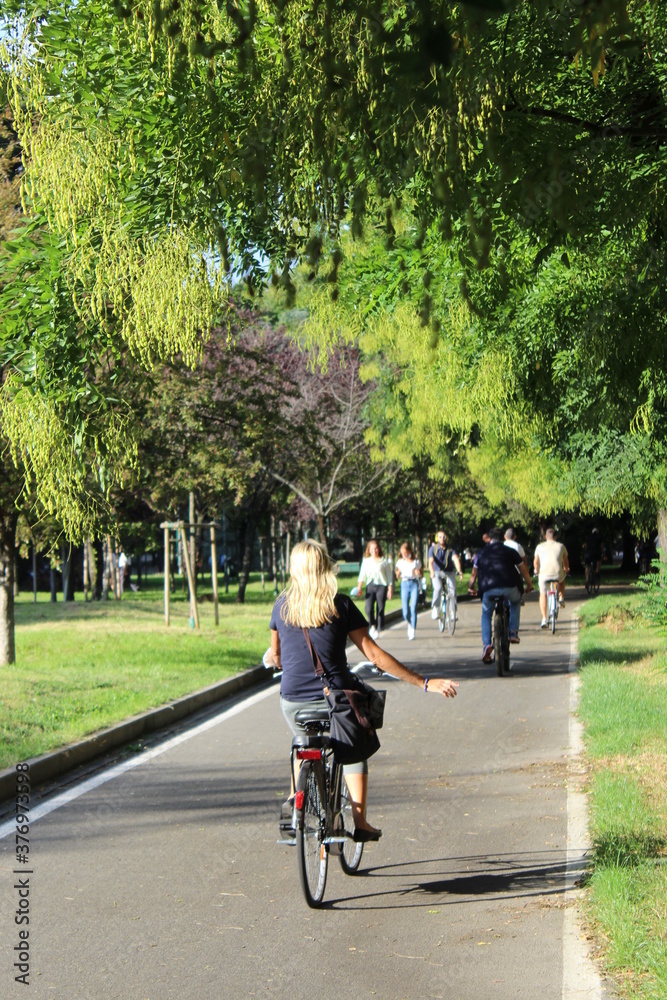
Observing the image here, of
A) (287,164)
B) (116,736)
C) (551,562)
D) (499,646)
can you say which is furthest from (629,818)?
(551,562)

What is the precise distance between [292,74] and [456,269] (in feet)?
14.6

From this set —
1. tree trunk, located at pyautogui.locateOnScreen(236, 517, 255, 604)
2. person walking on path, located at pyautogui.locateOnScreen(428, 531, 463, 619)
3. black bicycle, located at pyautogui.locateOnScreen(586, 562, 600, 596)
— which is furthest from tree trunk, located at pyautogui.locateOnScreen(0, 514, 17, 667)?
black bicycle, located at pyautogui.locateOnScreen(586, 562, 600, 596)

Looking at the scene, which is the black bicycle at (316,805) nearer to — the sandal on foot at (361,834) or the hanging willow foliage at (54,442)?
the sandal on foot at (361,834)

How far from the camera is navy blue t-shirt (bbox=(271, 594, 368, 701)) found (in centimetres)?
615

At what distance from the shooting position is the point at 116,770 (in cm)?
957

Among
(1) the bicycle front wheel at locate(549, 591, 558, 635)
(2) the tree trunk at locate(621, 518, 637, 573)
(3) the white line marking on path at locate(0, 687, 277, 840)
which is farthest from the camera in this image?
(2) the tree trunk at locate(621, 518, 637, 573)

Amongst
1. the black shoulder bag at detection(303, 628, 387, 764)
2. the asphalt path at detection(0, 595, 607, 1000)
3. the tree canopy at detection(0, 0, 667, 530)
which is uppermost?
the tree canopy at detection(0, 0, 667, 530)

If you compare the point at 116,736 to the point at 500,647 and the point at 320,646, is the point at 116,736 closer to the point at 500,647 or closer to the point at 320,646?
the point at 320,646

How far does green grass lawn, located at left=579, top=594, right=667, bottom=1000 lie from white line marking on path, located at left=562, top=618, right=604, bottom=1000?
3.4 inches

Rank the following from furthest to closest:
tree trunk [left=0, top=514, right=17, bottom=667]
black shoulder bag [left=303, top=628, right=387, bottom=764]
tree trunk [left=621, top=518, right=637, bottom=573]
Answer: tree trunk [left=621, top=518, right=637, bottom=573] → tree trunk [left=0, top=514, right=17, bottom=667] → black shoulder bag [left=303, top=628, right=387, bottom=764]

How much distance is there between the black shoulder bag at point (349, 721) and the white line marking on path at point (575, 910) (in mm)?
1252

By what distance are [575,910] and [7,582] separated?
36.2 ft

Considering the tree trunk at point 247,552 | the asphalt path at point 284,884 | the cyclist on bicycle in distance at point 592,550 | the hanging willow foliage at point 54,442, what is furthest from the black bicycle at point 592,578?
the hanging willow foliage at point 54,442

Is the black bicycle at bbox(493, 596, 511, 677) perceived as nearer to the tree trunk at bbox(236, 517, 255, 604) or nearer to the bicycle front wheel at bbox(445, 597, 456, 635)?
the bicycle front wheel at bbox(445, 597, 456, 635)
